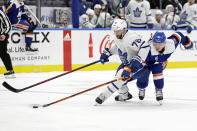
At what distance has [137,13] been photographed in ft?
36.4

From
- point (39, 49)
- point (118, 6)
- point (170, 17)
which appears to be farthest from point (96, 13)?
point (39, 49)

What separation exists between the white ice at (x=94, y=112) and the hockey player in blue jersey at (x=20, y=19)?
8.38 feet

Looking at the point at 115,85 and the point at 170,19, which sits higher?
the point at 170,19

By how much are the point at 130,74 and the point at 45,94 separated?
1695 mm

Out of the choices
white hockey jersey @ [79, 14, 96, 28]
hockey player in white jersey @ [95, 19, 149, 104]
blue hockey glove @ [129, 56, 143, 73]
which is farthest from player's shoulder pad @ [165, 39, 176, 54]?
white hockey jersey @ [79, 14, 96, 28]

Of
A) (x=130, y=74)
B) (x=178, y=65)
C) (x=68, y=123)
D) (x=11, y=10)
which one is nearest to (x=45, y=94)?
(x=130, y=74)

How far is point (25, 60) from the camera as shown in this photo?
9547 mm

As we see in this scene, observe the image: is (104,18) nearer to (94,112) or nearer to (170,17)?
(170,17)

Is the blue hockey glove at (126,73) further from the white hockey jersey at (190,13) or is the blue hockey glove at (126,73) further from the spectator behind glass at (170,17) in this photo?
the spectator behind glass at (170,17)

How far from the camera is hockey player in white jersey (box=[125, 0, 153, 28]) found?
11.1 m

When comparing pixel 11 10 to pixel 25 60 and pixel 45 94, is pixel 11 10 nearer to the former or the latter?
pixel 25 60

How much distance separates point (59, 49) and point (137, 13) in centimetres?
228

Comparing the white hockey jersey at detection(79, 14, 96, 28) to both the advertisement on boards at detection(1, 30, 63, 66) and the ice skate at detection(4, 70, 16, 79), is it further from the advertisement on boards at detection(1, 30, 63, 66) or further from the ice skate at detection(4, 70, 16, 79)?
the ice skate at detection(4, 70, 16, 79)

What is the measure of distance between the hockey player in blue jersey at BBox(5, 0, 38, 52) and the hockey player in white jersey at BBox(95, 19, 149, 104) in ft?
13.3
